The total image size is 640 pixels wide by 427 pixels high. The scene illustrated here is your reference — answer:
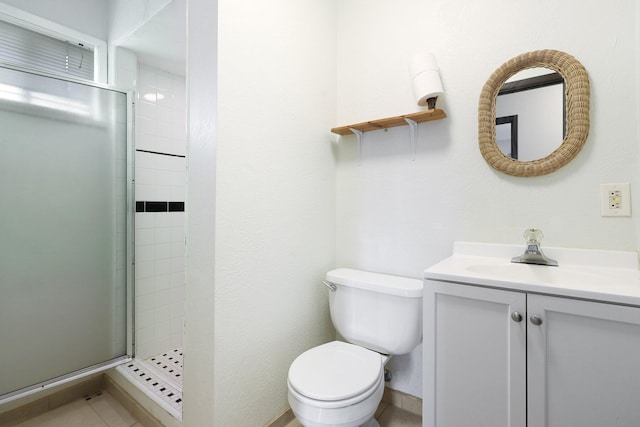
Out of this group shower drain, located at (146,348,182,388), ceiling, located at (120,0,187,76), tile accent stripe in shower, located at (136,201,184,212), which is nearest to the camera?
ceiling, located at (120,0,187,76)

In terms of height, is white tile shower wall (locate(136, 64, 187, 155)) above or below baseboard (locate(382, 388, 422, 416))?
above

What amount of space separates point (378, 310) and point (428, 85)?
3.54 ft

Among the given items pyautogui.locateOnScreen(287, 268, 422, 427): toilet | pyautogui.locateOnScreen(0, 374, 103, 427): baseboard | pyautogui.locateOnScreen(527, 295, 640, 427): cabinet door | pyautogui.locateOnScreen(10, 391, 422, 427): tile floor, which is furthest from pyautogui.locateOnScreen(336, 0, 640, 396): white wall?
pyautogui.locateOnScreen(0, 374, 103, 427): baseboard

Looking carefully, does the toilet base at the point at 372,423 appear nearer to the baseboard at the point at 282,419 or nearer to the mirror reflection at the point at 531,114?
the baseboard at the point at 282,419

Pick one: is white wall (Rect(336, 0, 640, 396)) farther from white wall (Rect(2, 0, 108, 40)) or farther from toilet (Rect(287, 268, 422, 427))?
white wall (Rect(2, 0, 108, 40))

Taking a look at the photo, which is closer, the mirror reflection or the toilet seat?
the toilet seat

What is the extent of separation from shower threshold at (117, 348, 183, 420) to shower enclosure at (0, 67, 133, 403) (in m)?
0.16

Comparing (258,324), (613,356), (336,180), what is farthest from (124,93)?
(613,356)

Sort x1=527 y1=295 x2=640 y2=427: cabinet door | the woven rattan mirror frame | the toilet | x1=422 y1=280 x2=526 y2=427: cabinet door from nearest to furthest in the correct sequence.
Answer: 1. x1=527 y1=295 x2=640 y2=427: cabinet door
2. x1=422 y1=280 x2=526 y2=427: cabinet door
3. the toilet
4. the woven rattan mirror frame

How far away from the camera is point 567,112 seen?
120cm

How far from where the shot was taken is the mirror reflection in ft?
4.03

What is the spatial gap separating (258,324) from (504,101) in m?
1.47

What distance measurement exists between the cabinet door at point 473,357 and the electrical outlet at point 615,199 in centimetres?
62

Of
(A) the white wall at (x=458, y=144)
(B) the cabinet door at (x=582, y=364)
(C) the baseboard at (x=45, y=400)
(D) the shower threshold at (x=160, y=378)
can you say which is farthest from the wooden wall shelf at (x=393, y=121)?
(C) the baseboard at (x=45, y=400)
